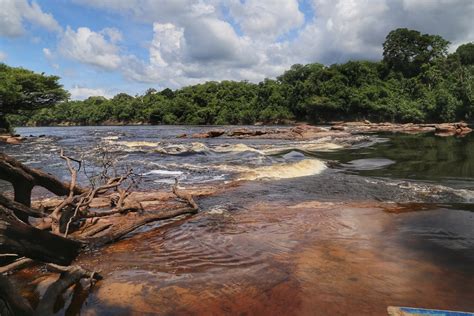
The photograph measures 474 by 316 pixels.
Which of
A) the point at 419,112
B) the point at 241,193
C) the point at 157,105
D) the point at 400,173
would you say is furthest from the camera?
the point at 157,105

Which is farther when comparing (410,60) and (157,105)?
(157,105)

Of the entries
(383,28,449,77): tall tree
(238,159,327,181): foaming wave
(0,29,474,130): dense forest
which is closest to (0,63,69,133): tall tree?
(0,29,474,130): dense forest

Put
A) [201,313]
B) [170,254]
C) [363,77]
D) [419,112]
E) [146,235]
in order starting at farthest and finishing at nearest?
1. [363,77]
2. [419,112]
3. [146,235]
4. [170,254]
5. [201,313]

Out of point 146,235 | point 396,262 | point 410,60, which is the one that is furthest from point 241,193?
point 410,60

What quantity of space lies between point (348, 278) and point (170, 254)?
284 cm

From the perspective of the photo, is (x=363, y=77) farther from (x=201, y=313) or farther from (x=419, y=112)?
(x=201, y=313)

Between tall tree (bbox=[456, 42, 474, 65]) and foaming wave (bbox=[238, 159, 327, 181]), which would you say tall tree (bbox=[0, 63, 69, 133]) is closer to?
foaming wave (bbox=[238, 159, 327, 181])

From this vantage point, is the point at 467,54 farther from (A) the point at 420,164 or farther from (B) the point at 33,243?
(B) the point at 33,243

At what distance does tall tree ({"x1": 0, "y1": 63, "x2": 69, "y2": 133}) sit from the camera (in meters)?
37.0

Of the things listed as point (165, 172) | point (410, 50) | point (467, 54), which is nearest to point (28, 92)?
point (165, 172)

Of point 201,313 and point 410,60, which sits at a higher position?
point 410,60

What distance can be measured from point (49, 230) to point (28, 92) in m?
39.3

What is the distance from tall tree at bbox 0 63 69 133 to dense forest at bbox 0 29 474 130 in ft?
12.8

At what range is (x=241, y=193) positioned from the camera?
1091 centimetres
